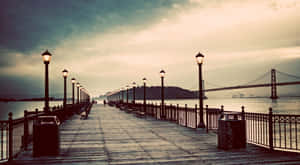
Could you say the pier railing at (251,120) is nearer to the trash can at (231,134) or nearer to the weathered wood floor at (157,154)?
the trash can at (231,134)

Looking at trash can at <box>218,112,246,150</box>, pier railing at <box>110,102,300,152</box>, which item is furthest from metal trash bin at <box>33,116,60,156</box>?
pier railing at <box>110,102,300,152</box>

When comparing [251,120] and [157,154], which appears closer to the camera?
[157,154]

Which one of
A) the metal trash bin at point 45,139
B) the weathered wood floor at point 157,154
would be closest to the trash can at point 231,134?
the weathered wood floor at point 157,154

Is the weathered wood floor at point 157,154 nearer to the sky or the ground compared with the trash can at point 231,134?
nearer to the ground

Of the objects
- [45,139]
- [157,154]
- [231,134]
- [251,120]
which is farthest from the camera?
[251,120]

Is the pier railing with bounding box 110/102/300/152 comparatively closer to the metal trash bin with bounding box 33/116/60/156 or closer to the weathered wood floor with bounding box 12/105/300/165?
the weathered wood floor with bounding box 12/105/300/165

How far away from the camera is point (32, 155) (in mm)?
8859

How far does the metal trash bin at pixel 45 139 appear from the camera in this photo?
8742 millimetres

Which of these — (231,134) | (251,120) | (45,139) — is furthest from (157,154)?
(251,120)

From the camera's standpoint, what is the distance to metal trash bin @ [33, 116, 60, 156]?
28.7ft

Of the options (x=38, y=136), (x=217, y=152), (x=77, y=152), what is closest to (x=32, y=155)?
(x=38, y=136)

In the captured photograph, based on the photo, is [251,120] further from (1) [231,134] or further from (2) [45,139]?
(2) [45,139]

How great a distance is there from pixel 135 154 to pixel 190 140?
3414 millimetres

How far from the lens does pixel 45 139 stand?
8867 mm
